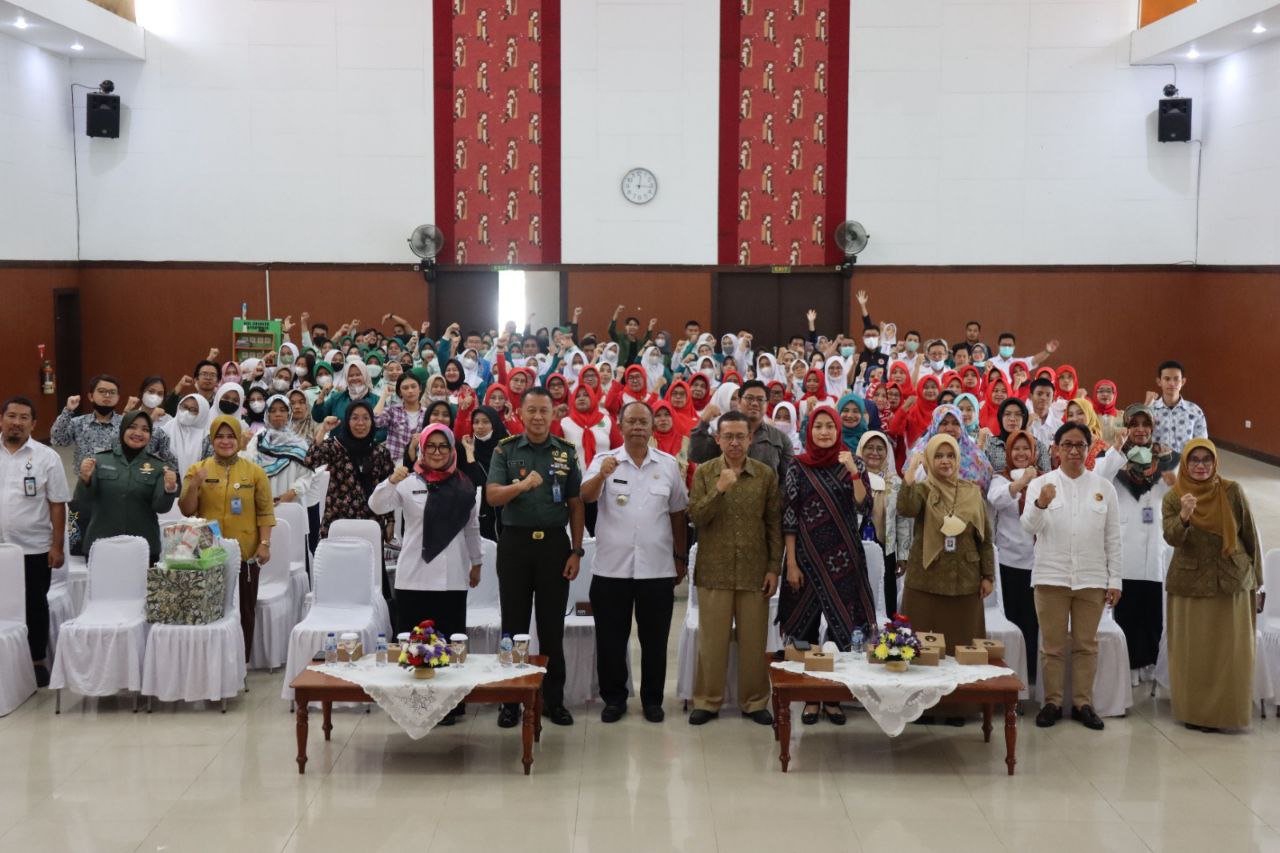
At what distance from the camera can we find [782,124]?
18.1m

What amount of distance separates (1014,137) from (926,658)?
13.4 m

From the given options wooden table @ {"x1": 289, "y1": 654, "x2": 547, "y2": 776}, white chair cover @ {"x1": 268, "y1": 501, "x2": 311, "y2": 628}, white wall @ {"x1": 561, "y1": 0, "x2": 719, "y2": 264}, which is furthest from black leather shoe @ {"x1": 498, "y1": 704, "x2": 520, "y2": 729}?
white wall @ {"x1": 561, "y1": 0, "x2": 719, "y2": 264}

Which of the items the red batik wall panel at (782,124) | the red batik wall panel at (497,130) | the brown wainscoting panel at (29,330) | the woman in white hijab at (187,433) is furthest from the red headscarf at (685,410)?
the brown wainscoting panel at (29,330)

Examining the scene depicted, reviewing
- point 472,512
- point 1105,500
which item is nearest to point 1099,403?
point 1105,500

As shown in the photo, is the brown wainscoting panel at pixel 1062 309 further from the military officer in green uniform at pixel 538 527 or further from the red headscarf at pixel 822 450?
the military officer in green uniform at pixel 538 527

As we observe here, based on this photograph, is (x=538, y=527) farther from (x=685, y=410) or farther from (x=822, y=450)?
(x=685, y=410)

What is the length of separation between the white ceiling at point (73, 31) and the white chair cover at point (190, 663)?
401 inches

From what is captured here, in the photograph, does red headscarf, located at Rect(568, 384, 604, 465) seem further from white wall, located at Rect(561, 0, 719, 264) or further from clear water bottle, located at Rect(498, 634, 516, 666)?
white wall, located at Rect(561, 0, 719, 264)

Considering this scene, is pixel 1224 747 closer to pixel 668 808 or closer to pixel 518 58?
pixel 668 808

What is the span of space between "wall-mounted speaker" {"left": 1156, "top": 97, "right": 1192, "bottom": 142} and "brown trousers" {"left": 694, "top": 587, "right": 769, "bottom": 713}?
13.7 m

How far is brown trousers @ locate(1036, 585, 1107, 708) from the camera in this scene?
255 inches

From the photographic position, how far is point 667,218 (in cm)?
1823

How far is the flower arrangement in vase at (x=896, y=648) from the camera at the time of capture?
19.3 feet

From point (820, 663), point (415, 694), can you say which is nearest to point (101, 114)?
point (415, 694)
